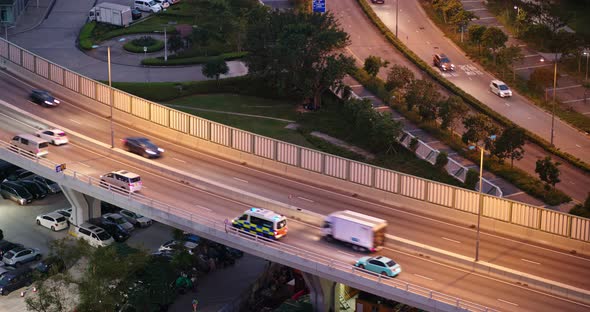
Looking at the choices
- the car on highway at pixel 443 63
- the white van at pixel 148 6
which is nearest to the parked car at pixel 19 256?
the car on highway at pixel 443 63

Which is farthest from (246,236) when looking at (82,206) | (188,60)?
(188,60)

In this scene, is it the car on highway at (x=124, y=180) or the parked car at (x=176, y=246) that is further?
the parked car at (x=176, y=246)

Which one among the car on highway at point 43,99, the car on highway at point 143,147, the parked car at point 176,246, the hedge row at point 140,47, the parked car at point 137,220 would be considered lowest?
the parked car at point 137,220

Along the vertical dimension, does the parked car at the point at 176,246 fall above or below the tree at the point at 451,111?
below

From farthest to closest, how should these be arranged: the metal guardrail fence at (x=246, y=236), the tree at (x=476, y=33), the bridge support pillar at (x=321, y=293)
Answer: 1. the tree at (x=476, y=33)
2. the bridge support pillar at (x=321, y=293)
3. the metal guardrail fence at (x=246, y=236)

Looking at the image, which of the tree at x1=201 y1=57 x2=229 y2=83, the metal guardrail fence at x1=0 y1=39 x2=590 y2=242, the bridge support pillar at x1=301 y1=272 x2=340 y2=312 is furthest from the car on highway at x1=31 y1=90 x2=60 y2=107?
the bridge support pillar at x1=301 y1=272 x2=340 y2=312

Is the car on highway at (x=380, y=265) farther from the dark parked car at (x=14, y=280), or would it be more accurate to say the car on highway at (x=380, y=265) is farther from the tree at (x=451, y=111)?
the tree at (x=451, y=111)
